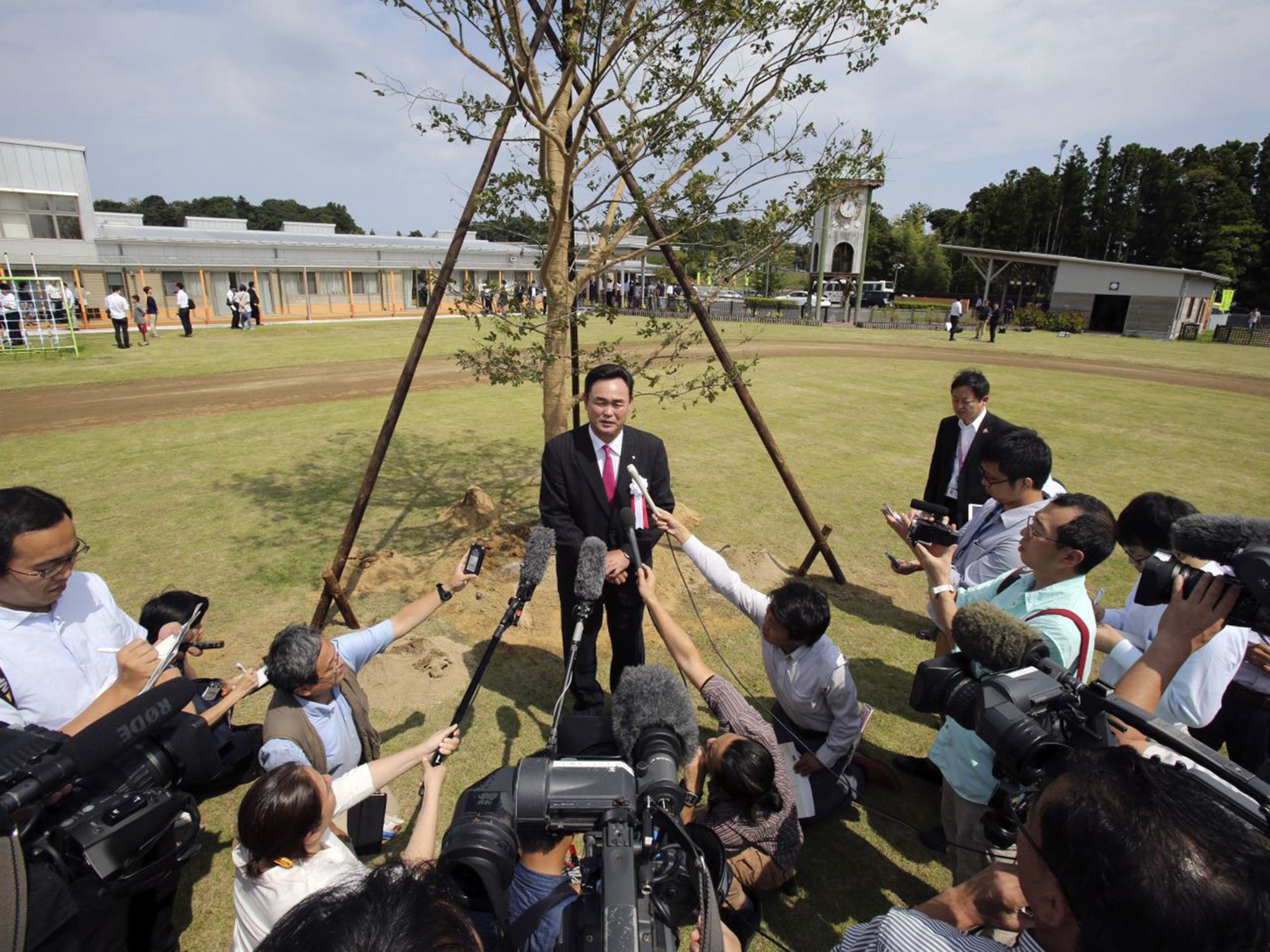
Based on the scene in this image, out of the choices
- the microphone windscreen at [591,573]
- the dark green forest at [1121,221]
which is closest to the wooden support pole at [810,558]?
the microphone windscreen at [591,573]

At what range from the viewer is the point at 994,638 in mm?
2248

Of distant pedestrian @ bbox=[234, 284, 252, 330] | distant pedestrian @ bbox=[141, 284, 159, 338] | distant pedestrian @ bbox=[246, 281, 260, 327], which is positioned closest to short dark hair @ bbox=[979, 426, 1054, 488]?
distant pedestrian @ bbox=[141, 284, 159, 338]

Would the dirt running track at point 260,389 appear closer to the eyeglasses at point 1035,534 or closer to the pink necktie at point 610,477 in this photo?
the pink necktie at point 610,477

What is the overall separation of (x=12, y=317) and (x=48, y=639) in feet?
85.8

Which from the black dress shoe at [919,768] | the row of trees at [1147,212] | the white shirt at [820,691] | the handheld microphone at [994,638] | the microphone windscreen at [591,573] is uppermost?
the row of trees at [1147,212]

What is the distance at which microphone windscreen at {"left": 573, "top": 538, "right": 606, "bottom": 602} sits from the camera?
2.90 meters

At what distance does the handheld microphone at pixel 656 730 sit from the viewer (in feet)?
6.31

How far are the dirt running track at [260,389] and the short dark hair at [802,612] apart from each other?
6652 mm

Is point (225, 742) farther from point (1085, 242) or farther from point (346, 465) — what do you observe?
point (1085, 242)

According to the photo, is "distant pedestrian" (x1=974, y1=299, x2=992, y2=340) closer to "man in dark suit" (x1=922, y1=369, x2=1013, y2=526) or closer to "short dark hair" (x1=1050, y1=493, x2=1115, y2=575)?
"man in dark suit" (x1=922, y1=369, x2=1013, y2=526)

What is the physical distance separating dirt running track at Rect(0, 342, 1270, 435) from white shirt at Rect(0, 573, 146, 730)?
26.6 feet

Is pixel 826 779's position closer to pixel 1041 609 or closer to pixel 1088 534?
pixel 1041 609

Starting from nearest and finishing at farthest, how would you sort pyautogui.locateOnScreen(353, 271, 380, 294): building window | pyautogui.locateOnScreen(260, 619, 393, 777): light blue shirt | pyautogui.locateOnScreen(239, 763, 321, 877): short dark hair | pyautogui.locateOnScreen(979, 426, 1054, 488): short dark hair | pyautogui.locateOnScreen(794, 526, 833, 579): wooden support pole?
pyautogui.locateOnScreen(239, 763, 321, 877): short dark hair
pyautogui.locateOnScreen(260, 619, 393, 777): light blue shirt
pyautogui.locateOnScreen(979, 426, 1054, 488): short dark hair
pyautogui.locateOnScreen(794, 526, 833, 579): wooden support pole
pyautogui.locateOnScreen(353, 271, 380, 294): building window

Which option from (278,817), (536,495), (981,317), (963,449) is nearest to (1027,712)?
(278,817)
